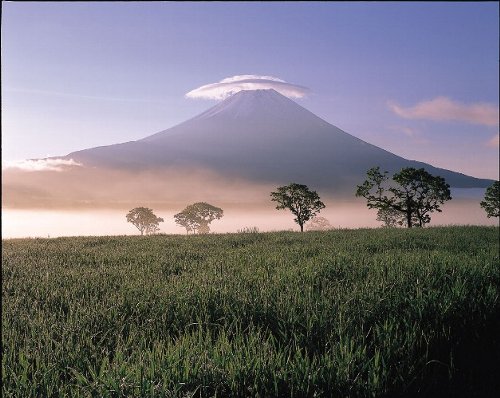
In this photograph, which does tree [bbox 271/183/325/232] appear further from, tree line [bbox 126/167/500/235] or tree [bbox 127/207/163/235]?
tree [bbox 127/207/163/235]

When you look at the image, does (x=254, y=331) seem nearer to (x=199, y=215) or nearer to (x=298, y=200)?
(x=298, y=200)

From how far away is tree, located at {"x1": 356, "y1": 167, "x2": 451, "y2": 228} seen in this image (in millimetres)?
50938

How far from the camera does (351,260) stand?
35.7 ft

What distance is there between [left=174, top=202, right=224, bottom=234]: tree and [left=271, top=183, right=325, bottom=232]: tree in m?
40.5

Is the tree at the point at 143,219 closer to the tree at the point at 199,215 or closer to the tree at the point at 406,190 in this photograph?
the tree at the point at 199,215

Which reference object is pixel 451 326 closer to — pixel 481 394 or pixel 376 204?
pixel 481 394

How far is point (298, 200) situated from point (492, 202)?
24.1 m

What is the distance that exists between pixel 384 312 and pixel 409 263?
400 centimetres

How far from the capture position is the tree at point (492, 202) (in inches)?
2255

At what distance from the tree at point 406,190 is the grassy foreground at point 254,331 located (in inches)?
1614

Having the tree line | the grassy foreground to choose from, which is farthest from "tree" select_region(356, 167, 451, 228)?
the grassy foreground

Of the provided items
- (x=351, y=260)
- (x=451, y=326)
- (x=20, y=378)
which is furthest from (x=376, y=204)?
(x=20, y=378)

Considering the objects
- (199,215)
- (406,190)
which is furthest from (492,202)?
(199,215)

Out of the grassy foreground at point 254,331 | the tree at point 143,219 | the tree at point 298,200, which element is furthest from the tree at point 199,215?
the grassy foreground at point 254,331
